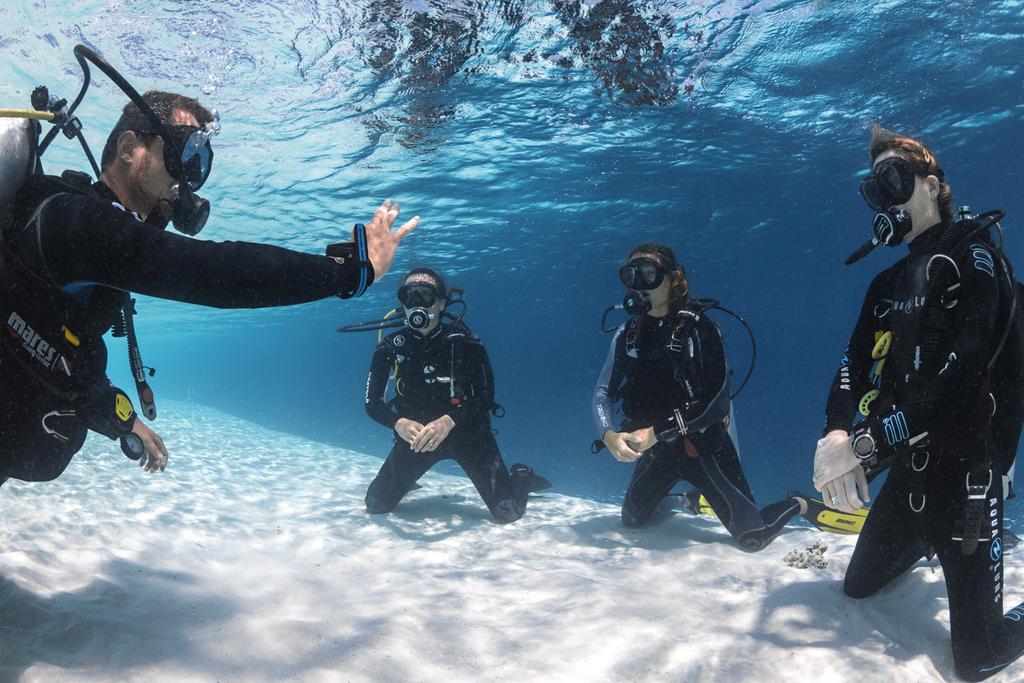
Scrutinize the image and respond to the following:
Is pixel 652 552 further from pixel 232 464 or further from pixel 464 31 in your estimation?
pixel 232 464

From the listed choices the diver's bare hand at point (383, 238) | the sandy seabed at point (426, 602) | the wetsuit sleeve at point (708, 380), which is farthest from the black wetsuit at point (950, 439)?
the diver's bare hand at point (383, 238)

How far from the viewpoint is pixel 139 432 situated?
3965 mm

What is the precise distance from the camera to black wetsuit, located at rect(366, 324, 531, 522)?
712cm

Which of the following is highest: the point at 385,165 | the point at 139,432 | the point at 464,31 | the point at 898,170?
the point at 385,165

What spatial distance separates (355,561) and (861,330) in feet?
15.4

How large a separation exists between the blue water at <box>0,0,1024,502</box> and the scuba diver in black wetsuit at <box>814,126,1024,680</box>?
7333 millimetres

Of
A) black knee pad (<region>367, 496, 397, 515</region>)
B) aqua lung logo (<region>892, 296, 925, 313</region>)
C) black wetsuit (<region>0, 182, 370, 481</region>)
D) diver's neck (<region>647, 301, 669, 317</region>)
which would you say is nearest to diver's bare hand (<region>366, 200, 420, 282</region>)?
black wetsuit (<region>0, 182, 370, 481</region>)

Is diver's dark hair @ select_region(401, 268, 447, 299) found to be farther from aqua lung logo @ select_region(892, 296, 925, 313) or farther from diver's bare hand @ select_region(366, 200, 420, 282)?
aqua lung logo @ select_region(892, 296, 925, 313)

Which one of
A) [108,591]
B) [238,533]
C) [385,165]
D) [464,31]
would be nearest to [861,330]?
[108,591]

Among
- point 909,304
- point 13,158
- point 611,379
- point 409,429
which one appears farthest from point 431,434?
point 909,304

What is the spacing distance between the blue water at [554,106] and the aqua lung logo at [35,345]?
8.06m

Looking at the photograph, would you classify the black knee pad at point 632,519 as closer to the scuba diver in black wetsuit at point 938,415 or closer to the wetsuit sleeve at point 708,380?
the wetsuit sleeve at point 708,380

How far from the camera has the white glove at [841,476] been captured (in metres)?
3.32

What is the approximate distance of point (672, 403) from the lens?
6195 millimetres
